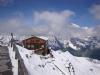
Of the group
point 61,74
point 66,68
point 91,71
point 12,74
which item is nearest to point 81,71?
point 91,71

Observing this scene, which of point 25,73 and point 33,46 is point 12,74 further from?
point 33,46

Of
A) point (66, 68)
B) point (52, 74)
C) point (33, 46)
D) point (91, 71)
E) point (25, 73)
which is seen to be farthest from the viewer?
point (91, 71)

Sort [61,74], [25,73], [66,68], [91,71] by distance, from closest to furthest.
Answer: [25,73]
[61,74]
[66,68]
[91,71]

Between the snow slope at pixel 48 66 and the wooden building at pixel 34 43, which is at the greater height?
the wooden building at pixel 34 43

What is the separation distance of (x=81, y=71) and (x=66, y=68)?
18.5 m

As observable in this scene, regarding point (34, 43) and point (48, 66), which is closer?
point (48, 66)

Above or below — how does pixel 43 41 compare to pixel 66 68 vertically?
above

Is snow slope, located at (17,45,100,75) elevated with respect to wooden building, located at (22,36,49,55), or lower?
lower

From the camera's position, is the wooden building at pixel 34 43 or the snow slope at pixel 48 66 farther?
the wooden building at pixel 34 43

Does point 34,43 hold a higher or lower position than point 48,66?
higher

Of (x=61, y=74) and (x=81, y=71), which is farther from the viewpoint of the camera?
(x=81, y=71)

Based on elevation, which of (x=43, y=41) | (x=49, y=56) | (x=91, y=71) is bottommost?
(x=91, y=71)

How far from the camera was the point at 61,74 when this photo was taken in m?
65.2

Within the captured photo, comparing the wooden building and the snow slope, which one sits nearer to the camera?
the snow slope
